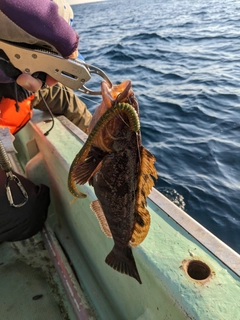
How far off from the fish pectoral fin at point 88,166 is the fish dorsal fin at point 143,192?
20cm

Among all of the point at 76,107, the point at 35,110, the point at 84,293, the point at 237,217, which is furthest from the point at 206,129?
the point at 84,293

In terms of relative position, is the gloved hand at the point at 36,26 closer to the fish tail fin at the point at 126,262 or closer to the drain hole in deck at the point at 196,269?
the fish tail fin at the point at 126,262

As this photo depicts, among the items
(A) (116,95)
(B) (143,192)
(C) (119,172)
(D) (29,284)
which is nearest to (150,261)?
(B) (143,192)

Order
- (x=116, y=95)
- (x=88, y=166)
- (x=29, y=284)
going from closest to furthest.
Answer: (x=116, y=95) < (x=88, y=166) < (x=29, y=284)

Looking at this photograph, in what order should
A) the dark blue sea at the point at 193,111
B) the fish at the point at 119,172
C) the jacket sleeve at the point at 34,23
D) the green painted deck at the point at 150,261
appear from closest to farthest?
the fish at the point at 119,172
the green painted deck at the point at 150,261
the jacket sleeve at the point at 34,23
the dark blue sea at the point at 193,111

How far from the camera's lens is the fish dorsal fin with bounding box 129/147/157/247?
1.51 m

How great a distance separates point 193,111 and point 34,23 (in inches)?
221

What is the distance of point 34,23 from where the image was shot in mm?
1897

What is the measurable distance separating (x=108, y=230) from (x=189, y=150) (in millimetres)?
4042

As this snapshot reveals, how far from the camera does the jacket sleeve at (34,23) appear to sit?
6.15 feet

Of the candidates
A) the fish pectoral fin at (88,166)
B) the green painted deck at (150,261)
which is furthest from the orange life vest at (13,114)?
the fish pectoral fin at (88,166)

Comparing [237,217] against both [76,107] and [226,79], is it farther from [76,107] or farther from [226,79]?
[226,79]

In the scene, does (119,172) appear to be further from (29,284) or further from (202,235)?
(29,284)

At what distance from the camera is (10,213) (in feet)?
9.53
